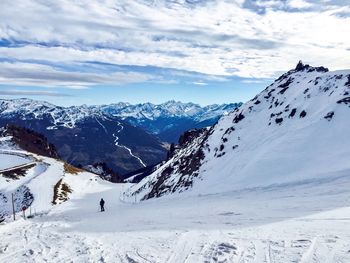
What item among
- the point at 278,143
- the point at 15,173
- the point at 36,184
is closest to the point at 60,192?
the point at 36,184

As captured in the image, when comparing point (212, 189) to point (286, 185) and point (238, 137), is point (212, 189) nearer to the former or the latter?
point (286, 185)

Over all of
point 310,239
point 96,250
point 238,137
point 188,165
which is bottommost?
point 188,165

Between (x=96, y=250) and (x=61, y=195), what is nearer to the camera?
(x=96, y=250)

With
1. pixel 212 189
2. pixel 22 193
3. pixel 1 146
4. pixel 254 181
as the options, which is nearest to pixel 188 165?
pixel 212 189

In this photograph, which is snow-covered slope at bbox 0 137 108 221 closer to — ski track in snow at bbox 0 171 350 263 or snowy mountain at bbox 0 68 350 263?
snowy mountain at bbox 0 68 350 263

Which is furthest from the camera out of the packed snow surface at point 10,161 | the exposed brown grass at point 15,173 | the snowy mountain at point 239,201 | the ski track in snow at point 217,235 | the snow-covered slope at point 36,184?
the packed snow surface at point 10,161

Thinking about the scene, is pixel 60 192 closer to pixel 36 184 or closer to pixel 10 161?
pixel 36 184

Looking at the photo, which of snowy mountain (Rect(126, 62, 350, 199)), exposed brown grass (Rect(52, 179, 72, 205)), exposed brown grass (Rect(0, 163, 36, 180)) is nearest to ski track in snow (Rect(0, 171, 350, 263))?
snowy mountain (Rect(126, 62, 350, 199))

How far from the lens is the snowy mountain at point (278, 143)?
41344 mm

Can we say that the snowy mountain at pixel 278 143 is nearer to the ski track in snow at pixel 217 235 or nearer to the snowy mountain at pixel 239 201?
the snowy mountain at pixel 239 201

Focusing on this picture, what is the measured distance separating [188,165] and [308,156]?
25.9 meters

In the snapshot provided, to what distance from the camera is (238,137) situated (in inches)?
2475

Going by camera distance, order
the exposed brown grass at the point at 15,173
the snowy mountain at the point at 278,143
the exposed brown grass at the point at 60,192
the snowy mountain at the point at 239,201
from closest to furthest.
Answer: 1. the snowy mountain at the point at 239,201
2. the snowy mountain at the point at 278,143
3. the exposed brown grass at the point at 60,192
4. the exposed brown grass at the point at 15,173

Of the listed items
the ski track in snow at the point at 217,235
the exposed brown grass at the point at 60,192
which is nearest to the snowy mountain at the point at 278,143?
the ski track in snow at the point at 217,235
